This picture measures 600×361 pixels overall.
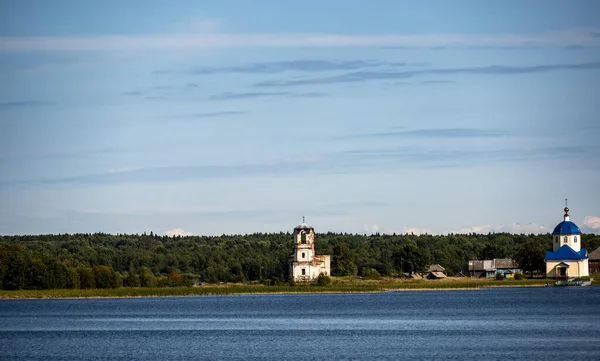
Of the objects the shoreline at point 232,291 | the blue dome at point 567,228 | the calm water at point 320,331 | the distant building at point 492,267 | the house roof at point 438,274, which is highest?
the blue dome at point 567,228

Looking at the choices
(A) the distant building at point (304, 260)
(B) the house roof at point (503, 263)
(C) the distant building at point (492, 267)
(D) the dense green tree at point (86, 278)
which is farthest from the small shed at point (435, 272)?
(D) the dense green tree at point (86, 278)

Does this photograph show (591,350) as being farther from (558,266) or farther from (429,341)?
(558,266)

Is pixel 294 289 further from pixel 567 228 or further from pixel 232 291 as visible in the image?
pixel 567 228

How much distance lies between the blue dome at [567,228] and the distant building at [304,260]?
23.6 metres

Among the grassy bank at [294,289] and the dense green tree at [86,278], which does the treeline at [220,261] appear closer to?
the dense green tree at [86,278]

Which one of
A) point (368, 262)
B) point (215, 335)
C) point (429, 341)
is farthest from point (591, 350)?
point (368, 262)

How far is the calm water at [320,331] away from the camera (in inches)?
1683

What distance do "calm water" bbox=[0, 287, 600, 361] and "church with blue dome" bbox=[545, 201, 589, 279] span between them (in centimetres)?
2212

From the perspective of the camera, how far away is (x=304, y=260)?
109 metres

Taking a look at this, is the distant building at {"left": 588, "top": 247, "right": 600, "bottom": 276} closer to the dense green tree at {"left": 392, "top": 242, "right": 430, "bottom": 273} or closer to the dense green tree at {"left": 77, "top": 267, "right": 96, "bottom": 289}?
the dense green tree at {"left": 392, "top": 242, "right": 430, "bottom": 273}

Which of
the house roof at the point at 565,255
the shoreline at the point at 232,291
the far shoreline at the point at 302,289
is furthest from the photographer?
the house roof at the point at 565,255

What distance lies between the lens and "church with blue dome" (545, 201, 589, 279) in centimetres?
10388

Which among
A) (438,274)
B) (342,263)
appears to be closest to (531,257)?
(438,274)

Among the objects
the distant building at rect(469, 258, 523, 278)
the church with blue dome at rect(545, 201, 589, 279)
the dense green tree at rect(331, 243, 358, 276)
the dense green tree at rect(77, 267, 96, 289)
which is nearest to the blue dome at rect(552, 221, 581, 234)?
the church with blue dome at rect(545, 201, 589, 279)
